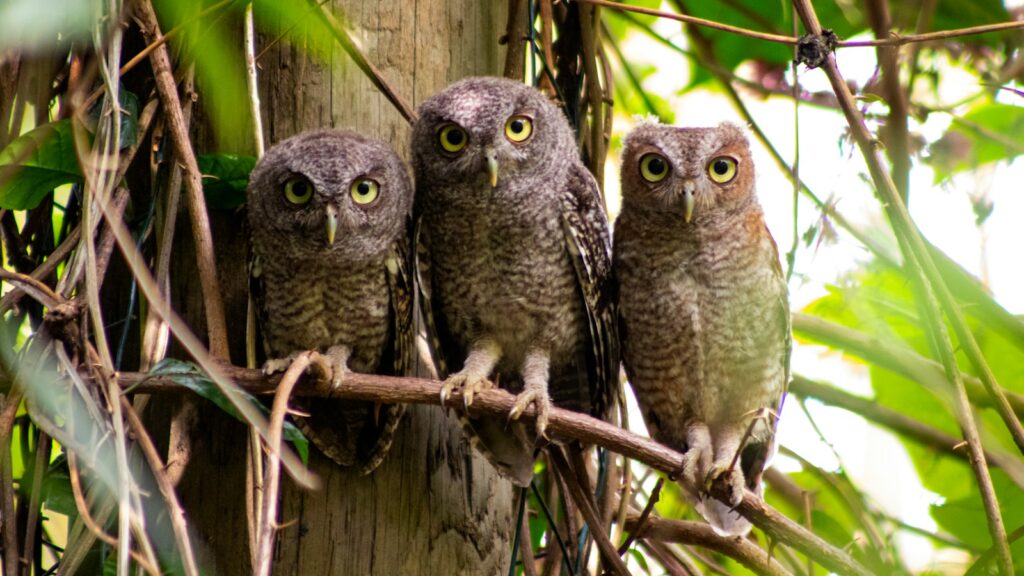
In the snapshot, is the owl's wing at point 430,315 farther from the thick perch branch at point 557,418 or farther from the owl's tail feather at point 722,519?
the owl's tail feather at point 722,519

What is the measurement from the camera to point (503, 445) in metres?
2.40

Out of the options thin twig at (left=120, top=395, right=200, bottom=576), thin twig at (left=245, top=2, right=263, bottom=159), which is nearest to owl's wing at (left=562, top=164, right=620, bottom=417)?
thin twig at (left=245, top=2, right=263, bottom=159)

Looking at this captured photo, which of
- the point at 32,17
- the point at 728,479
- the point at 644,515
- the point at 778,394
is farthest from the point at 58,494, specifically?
the point at 32,17

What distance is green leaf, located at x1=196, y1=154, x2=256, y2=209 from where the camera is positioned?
236 cm

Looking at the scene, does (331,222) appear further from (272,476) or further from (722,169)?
(722,169)

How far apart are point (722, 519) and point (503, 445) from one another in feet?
2.08

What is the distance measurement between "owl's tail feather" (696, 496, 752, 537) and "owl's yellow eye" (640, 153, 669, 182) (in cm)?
85

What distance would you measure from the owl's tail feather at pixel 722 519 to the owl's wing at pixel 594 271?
35 cm

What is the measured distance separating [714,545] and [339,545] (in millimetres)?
1012

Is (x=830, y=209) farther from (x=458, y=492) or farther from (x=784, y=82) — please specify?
(x=784, y=82)

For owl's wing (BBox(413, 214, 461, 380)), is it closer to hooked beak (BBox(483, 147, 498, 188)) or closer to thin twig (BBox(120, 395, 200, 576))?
hooked beak (BBox(483, 147, 498, 188))

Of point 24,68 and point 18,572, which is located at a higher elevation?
point 24,68

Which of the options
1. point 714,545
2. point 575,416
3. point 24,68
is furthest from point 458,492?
point 24,68

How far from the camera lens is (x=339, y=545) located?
222 cm
